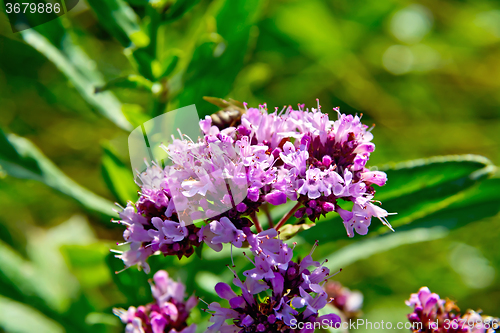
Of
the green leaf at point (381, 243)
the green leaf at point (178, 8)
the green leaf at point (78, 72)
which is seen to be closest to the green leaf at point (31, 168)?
the green leaf at point (78, 72)

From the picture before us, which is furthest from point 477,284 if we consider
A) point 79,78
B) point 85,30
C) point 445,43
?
point 85,30

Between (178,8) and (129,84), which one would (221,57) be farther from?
(129,84)

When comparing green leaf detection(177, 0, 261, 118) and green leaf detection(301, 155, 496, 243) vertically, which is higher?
green leaf detection(177, 0, 261, 118)

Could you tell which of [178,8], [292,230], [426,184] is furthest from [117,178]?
[426,184]

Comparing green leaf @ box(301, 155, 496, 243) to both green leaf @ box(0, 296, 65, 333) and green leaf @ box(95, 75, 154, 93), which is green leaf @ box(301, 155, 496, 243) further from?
green leaf @ box(0, 296, 65, 333)

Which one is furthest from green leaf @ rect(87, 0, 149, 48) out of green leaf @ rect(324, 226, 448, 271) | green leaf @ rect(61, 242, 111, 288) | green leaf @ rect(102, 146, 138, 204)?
green leaf @ rect(324, 226, 448, 271)

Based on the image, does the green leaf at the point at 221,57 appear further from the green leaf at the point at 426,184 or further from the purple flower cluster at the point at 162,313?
the green leaf at the point at 426,184

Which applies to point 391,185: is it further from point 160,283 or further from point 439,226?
point 160,283

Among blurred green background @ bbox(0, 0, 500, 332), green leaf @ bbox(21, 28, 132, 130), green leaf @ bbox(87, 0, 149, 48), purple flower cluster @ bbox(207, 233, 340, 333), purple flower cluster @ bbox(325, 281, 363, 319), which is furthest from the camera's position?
blurred green background @ bbox(0, 0, 500, 332)
